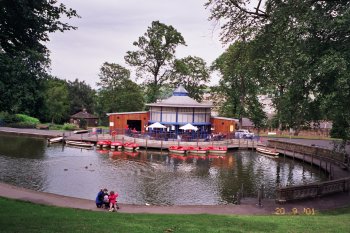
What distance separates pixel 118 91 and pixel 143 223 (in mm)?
71506

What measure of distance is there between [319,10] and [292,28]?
61.2 inches

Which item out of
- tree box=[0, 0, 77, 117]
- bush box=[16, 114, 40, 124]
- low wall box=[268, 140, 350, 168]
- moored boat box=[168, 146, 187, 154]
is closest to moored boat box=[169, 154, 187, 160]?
moored boat box=[168, 146, 187, 154]

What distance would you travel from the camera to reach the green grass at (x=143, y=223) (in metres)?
13.4

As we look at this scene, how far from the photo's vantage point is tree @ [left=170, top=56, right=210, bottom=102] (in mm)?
75375

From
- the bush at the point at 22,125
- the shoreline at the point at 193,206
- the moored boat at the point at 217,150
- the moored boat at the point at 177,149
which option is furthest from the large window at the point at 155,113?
the shoreline at the point at 193,206

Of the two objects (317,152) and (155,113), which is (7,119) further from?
(317,152)

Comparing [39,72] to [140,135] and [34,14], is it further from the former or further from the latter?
[140,135]

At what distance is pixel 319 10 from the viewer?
18.6 m

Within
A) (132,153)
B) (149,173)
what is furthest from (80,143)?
(149,173)

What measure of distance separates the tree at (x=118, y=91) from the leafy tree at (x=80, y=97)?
49.8ft

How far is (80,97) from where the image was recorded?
107188 mm

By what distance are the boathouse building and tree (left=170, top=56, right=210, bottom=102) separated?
40.5 ft

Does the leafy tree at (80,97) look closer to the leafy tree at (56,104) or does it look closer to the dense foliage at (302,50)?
the leafy tree at (56,104)

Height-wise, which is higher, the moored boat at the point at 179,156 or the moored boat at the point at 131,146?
the moored boat at the point at 131,146
